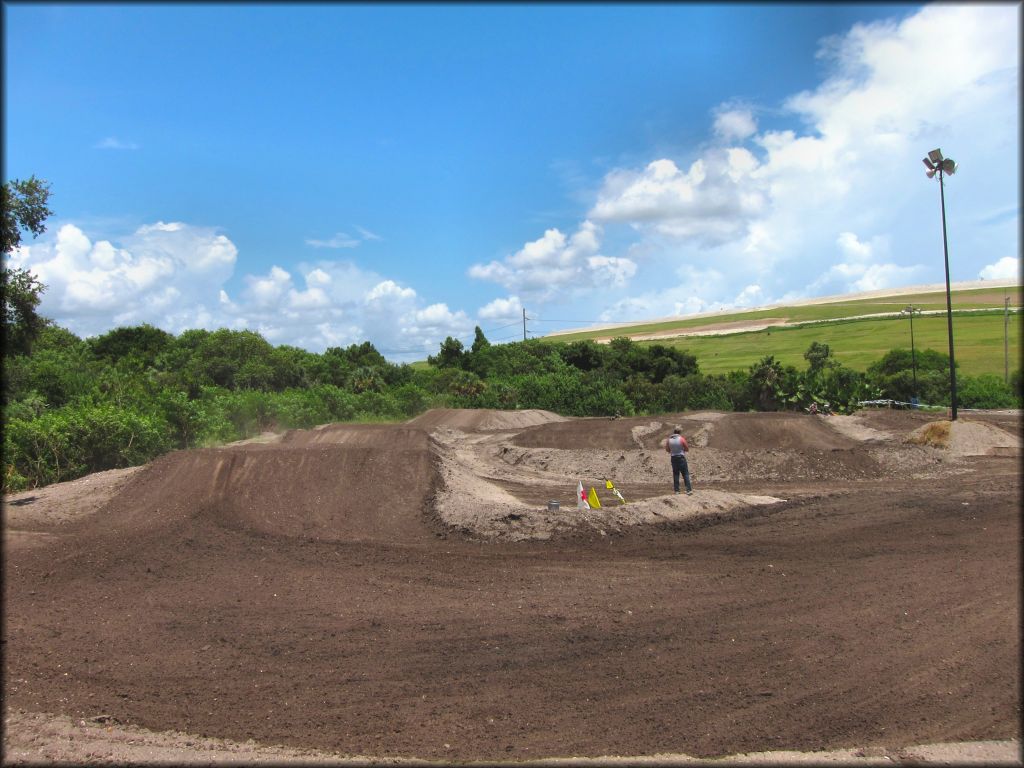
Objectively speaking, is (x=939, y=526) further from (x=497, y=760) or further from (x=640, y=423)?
(x=640, y=423)

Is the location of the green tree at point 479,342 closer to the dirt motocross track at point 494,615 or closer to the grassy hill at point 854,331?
the grassy hill at point 854,331

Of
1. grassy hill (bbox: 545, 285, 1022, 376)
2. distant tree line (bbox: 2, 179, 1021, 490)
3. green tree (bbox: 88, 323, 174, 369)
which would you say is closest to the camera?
distant tree line (bbox: 2, 179, 1021, 490)

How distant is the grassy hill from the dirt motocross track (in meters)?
18.3

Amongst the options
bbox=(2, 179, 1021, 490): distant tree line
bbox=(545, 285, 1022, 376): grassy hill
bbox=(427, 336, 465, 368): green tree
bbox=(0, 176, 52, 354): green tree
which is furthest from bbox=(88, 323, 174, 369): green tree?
bbox=(545, 285, 1022, 376): grassy hill

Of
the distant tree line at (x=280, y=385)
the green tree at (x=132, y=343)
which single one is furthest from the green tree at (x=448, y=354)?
the green tree at (x=132, y=343)

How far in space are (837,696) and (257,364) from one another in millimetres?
47661

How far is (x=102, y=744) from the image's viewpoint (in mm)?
5492

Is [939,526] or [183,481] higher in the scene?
[183,481]

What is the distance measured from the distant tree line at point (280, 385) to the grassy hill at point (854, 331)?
330 centimetres

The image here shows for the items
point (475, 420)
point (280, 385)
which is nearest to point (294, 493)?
point (475, 420)

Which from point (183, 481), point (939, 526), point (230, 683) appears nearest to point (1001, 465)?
point (939, 526)

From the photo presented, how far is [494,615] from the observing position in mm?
8250

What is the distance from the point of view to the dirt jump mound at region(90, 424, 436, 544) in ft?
43.9

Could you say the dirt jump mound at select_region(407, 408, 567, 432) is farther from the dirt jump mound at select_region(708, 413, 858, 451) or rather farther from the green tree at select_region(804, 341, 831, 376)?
the green tree at select_region(804, 341, 831, 376)
